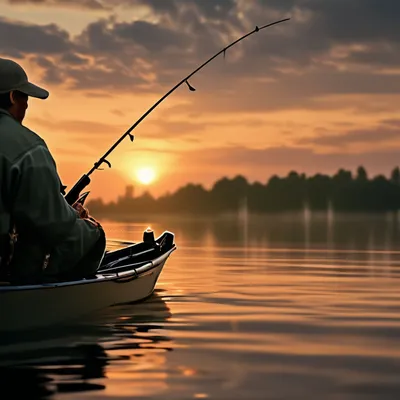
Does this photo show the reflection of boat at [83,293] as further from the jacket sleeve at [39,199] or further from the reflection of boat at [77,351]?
the jacket sleeve at [39,199]

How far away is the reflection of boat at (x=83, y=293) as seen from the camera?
35.5ft

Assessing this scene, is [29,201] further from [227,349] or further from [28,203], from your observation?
[227,349]

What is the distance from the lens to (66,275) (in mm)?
12047

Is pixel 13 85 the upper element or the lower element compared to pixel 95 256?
upper

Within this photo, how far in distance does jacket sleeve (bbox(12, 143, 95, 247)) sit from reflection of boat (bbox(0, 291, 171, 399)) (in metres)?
1.05

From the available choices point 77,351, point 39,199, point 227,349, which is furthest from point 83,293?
point 227,349

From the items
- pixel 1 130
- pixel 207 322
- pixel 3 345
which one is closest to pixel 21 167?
pixel 1 130

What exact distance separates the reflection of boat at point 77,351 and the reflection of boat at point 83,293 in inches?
5.7

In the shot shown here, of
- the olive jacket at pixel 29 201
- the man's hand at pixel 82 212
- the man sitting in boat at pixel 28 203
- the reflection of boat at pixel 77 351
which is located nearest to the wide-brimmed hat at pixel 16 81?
the man sitting in boat at pixel 28 203

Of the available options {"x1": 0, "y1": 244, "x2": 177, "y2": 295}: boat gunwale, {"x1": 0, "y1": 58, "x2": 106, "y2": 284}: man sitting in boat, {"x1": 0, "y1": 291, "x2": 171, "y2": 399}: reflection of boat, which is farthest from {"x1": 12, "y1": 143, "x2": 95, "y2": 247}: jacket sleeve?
{"x1": 0, "y1": 291, "x2": 171, "y2": 399}: reflection of boat

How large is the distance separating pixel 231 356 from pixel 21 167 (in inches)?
107

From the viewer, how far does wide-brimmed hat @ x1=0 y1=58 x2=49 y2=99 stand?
1089 cm

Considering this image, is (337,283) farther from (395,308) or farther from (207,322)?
(207,322)

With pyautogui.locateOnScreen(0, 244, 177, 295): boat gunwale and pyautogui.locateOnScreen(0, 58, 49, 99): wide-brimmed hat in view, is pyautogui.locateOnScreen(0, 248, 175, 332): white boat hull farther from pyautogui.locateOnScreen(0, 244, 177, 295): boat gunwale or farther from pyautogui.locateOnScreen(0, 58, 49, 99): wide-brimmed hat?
pyautogui.locateOnScreen(0, 58, 49, 99): wide-brimmed hat
